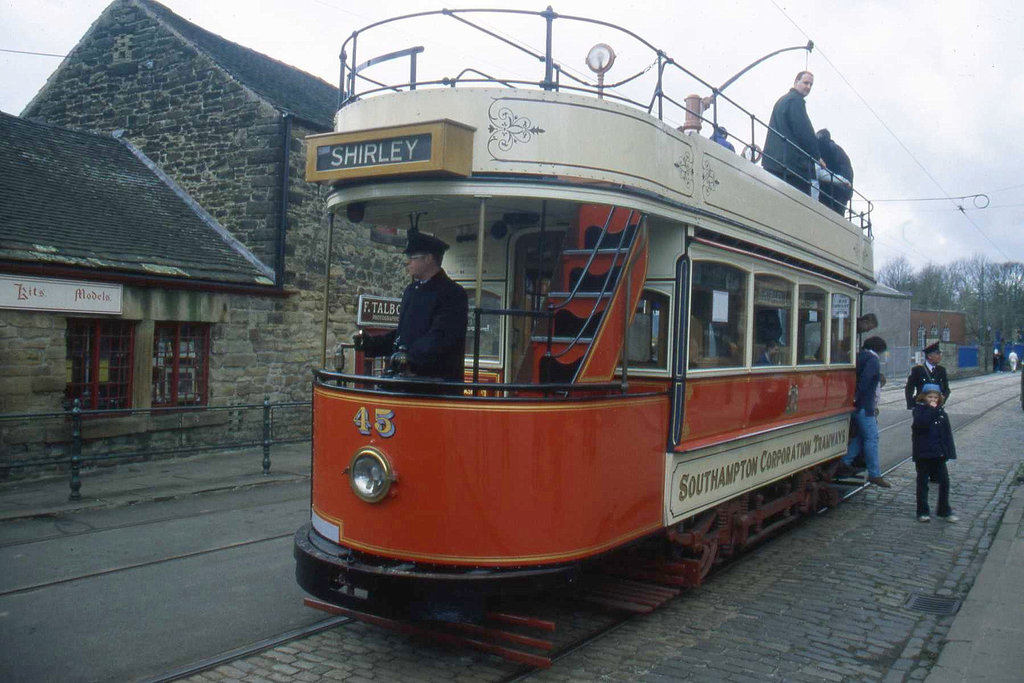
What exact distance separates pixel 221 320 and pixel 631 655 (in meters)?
11.0

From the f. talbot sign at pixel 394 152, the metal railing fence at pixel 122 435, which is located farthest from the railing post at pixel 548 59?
the metal railing fence at pixel 122 435

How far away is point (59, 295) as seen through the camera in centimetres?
1167

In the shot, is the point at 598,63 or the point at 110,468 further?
the point at 110,468

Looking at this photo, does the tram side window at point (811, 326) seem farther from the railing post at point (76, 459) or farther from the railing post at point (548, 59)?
the railing post at point (76, 459)

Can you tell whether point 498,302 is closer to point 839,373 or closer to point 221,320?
Answer: point 839,373

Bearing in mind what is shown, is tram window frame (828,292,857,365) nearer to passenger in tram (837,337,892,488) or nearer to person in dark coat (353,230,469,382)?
passenger in tram (837,337,892,488)

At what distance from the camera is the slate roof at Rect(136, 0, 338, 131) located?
1639cm

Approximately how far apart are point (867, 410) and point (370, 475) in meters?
7.29

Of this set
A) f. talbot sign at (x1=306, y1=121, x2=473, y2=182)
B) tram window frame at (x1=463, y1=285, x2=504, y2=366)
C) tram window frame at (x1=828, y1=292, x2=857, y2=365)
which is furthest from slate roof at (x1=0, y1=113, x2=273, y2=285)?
tram window frame at (x1=828, y1=292, x2=857, y2=365)

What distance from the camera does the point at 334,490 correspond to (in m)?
5.15

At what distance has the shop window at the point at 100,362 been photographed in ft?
40.5

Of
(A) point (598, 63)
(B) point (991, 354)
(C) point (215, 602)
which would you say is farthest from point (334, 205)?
(B) point (991, 354)

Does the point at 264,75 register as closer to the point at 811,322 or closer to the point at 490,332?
the point at 490,332

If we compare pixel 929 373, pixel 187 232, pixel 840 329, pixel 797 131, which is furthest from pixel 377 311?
pixel 929 373
